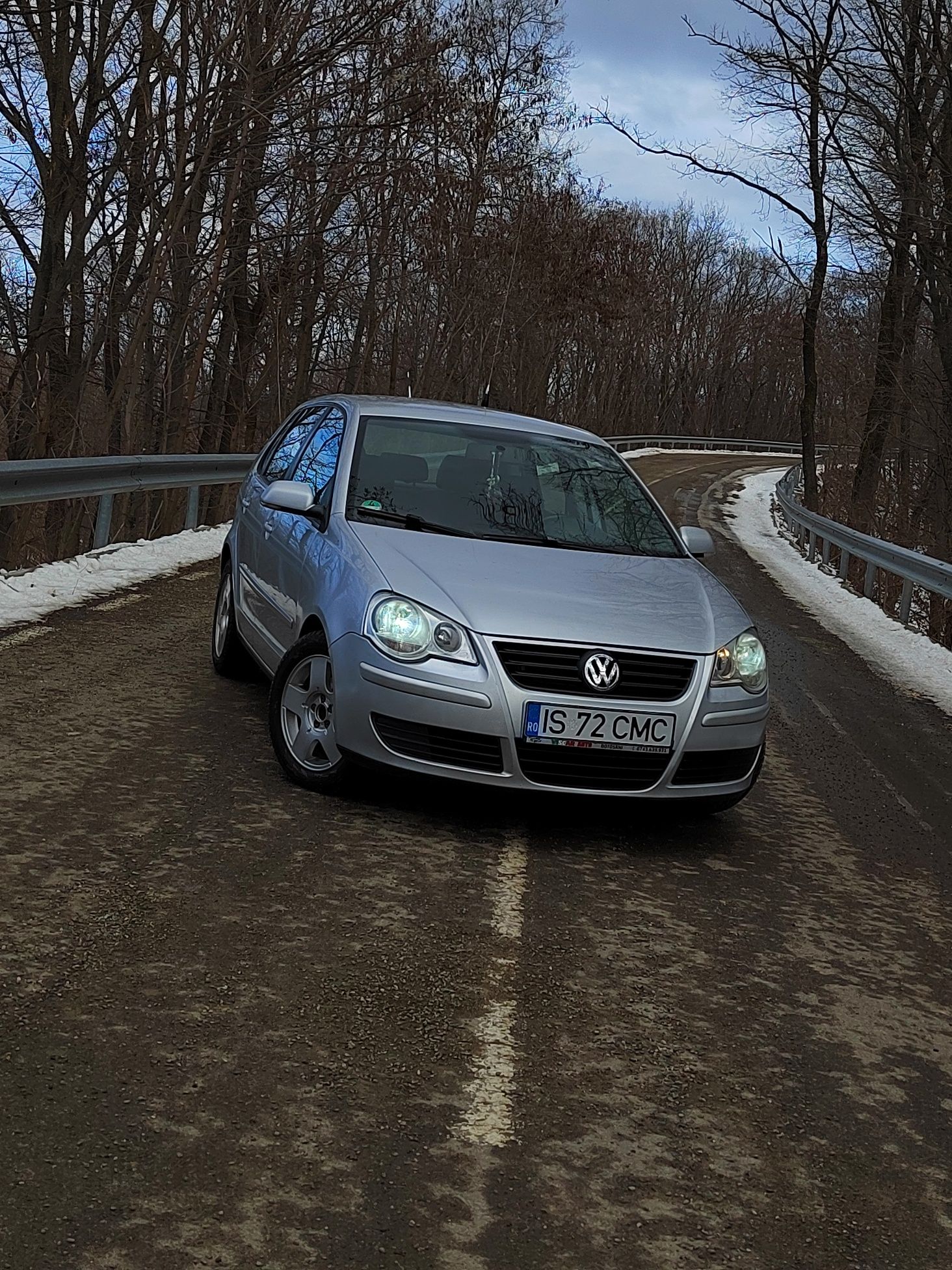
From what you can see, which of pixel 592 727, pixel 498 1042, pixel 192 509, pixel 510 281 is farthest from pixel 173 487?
pixel 510 281

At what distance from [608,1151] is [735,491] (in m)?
37.3

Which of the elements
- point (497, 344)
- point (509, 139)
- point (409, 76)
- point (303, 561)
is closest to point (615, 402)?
point (497, 344)

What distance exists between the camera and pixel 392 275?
31078 millimetres

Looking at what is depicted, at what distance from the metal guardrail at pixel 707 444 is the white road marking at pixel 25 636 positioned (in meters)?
39.9

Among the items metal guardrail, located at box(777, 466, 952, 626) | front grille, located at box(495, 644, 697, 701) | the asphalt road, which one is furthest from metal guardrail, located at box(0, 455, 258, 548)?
metal guardrail, located at box(777, 466, 952, 626)

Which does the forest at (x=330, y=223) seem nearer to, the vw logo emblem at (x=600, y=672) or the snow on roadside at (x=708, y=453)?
the vw logo emblem at (x=600, y=672)

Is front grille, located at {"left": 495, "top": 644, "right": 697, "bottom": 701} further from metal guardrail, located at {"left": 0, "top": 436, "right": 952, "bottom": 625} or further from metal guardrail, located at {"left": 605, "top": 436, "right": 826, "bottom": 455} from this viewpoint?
metal guardrail, located at {"left": 605, "top": 436, "right": 826, "bottom": 455}

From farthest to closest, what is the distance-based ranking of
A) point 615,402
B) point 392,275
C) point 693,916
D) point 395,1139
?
point 615,402 < point 392,275 < point 693,916 < point 395,1139

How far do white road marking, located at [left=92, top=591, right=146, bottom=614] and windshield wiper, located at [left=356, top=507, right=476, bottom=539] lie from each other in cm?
406

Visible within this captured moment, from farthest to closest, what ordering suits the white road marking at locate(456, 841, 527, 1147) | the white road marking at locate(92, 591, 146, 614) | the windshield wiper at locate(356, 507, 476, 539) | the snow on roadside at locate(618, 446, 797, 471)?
1. the snow on roadside at locate(618, 446, 797, 471)
2. the white road marking at locate(92, 591, 146, 614)
3. the windshield wiper at locate(356, 507, 476, 539)
4. the white road marking at locate(456, 841, 527, 1147)

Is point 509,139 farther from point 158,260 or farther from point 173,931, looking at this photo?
point 173,931

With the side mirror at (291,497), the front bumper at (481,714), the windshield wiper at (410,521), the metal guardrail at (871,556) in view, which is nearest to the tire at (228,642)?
the side mirror at (291,497)

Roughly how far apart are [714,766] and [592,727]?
657 millimetres

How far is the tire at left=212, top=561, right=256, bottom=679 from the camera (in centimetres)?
773
